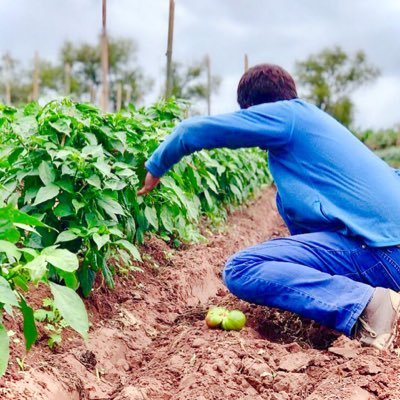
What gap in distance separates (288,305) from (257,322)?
28 cm

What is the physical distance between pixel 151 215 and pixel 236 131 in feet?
3.04

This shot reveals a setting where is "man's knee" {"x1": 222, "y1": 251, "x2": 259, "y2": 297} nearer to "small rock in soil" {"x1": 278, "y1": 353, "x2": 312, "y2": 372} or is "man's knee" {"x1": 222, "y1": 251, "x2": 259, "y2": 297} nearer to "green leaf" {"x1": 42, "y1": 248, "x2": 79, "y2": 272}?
"small rock in soil" {"x1": 278, "y1": 353, "x2": 312, "y2": 372}

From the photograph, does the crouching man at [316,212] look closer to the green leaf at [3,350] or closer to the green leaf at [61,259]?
the green leaf at [61,259]

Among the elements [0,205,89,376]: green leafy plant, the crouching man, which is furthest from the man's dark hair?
[0,205,89,376]: green leafy plant

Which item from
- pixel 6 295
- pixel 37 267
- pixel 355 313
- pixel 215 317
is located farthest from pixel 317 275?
pixel 6 295

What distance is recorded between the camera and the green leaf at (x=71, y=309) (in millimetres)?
1729

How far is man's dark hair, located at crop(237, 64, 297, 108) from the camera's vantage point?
10.2 feet

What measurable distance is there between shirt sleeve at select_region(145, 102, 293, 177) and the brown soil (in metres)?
0.84

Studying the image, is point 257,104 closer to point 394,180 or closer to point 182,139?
point 182,139

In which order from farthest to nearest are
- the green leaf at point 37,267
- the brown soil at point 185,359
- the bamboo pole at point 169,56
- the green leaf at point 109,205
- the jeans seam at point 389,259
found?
the bamboo pole at point 169,56 → the green leaf at point 109,205 → the jeans seam at point 389,259 → the brown soil at point 185,359 → the green leaf at point 37,267

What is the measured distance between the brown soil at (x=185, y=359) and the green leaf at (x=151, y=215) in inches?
13.9

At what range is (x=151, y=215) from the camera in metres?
3.61

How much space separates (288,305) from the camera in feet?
9.57

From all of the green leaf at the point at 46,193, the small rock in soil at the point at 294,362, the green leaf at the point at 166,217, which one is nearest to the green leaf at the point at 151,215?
the green leaf at the point at 166,217
